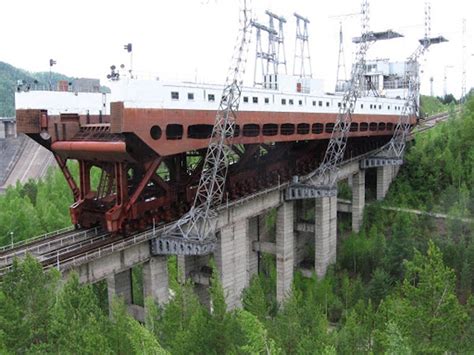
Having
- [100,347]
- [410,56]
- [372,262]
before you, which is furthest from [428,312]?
[410,56]

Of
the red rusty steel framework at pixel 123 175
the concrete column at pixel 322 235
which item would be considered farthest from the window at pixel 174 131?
the concrete column at pixel 322 235

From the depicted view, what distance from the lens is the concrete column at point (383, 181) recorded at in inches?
2391

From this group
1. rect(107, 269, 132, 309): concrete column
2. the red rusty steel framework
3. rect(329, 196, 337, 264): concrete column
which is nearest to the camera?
the red rusty steel framework

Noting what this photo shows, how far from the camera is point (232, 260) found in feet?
120

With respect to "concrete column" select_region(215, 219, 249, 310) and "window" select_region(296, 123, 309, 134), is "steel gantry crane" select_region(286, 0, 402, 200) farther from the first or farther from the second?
"concrete column" select_region(215, 219, 249, 310)

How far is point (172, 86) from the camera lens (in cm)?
3030

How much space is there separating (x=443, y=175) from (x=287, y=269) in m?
25.9

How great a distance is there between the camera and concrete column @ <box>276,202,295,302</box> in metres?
44.8

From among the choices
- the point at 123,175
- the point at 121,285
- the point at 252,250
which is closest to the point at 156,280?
the point at 121,285

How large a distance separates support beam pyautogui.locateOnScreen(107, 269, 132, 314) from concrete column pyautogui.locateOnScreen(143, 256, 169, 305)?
9.71ft

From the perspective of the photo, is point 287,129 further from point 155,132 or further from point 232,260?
point 155,132

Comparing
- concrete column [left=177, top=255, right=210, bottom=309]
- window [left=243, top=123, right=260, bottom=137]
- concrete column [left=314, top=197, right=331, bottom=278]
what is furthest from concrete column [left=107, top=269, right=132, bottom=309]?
concrete column [left=314, top=197, right=331, bottom=278]

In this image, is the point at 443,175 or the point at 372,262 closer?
Answer: the point at 372,262

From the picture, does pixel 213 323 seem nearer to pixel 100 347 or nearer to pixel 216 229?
pixel 100 347
